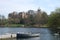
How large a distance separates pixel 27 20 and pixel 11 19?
8.41m

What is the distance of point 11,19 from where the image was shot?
95.6 meters

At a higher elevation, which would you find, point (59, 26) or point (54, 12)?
point (54, 12)

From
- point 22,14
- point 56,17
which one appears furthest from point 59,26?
point 22,14

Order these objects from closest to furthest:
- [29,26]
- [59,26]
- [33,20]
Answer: [59,26]
[33,20]
[29,26]

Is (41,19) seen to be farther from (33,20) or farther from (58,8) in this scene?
(58,8)

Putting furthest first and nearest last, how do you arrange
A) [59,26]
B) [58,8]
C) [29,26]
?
[29,26] → [59,26] → [58,8]

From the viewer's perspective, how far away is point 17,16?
318 feet

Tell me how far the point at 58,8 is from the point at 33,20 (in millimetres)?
20232

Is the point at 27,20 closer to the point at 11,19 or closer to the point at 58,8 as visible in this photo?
the point at 11,19

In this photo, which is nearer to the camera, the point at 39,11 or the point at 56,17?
the point at 56,17

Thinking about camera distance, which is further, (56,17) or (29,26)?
(29,26)

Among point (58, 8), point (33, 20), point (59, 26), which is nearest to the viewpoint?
point (58, 8)

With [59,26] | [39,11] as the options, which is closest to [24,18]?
[39,11]

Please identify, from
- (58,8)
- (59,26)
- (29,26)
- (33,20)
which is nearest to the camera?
(58,8)
